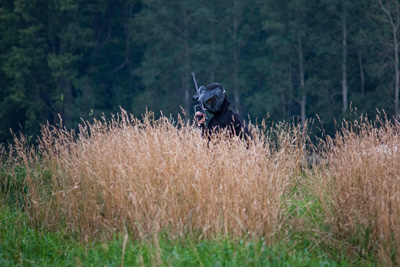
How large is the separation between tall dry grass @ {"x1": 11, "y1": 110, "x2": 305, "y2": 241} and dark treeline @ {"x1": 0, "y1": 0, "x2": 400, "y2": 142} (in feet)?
77.2

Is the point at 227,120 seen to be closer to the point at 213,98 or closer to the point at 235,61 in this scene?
the point at 213,98

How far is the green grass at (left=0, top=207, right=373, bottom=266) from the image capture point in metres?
5.32

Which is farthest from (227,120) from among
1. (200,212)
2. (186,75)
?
(186,75)

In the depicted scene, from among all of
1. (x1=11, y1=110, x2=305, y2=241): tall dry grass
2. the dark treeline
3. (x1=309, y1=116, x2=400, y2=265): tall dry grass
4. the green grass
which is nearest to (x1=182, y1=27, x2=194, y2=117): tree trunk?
the dark treeline

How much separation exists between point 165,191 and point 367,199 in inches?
73.9

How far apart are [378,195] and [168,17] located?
35038 mm

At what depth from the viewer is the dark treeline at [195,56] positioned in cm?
3325

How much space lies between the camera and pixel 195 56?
4081 centimetres

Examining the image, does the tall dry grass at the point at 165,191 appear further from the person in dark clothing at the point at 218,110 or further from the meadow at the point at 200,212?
the person in dark clothing at the point at 218,110

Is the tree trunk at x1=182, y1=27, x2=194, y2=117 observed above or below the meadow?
below

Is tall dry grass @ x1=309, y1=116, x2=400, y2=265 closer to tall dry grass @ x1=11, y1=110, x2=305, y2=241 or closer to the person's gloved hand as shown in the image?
tall dry grass @ x1=11, y1=110, x2=305, y2=241

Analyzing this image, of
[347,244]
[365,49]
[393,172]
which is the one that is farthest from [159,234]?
[365,49]

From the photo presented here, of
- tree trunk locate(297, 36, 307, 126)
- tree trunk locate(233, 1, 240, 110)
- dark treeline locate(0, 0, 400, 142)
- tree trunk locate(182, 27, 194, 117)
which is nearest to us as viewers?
dark treeline locate(0, 0, 400, 142)

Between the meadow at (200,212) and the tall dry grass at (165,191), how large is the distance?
1cm
